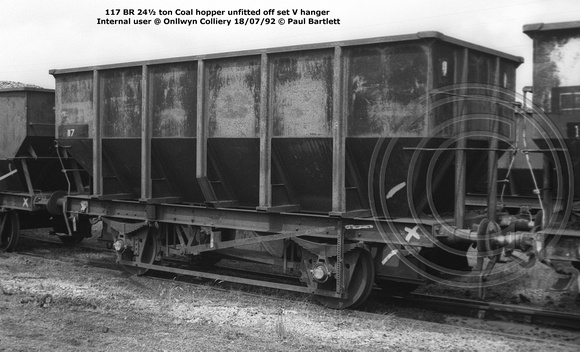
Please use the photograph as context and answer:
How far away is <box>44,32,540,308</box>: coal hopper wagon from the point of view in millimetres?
7637

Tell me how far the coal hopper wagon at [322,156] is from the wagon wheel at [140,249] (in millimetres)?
24

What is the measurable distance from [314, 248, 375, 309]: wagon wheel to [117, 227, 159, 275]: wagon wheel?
141 inches

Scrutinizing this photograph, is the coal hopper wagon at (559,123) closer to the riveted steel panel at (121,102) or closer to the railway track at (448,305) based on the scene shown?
the railway track at (448,305)

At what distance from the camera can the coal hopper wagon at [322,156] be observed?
7637 millimetres

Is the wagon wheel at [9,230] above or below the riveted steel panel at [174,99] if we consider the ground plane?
below

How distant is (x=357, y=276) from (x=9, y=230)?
8603mm

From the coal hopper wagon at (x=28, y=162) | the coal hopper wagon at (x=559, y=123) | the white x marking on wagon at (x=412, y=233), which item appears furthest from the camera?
the coal hopper wagon at (x=28, y=162)

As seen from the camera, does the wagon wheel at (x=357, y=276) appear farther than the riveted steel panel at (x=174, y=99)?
No

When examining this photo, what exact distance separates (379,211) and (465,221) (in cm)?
109

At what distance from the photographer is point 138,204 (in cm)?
1048

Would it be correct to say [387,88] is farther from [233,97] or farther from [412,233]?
[233,97]

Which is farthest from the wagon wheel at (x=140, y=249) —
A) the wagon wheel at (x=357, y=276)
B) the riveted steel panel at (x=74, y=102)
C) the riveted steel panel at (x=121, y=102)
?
the wagon wheel at (x=357, y=276)

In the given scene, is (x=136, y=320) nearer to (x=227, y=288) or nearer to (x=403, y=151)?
(x=227, y=288)

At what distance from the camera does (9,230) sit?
13430 millimetres
